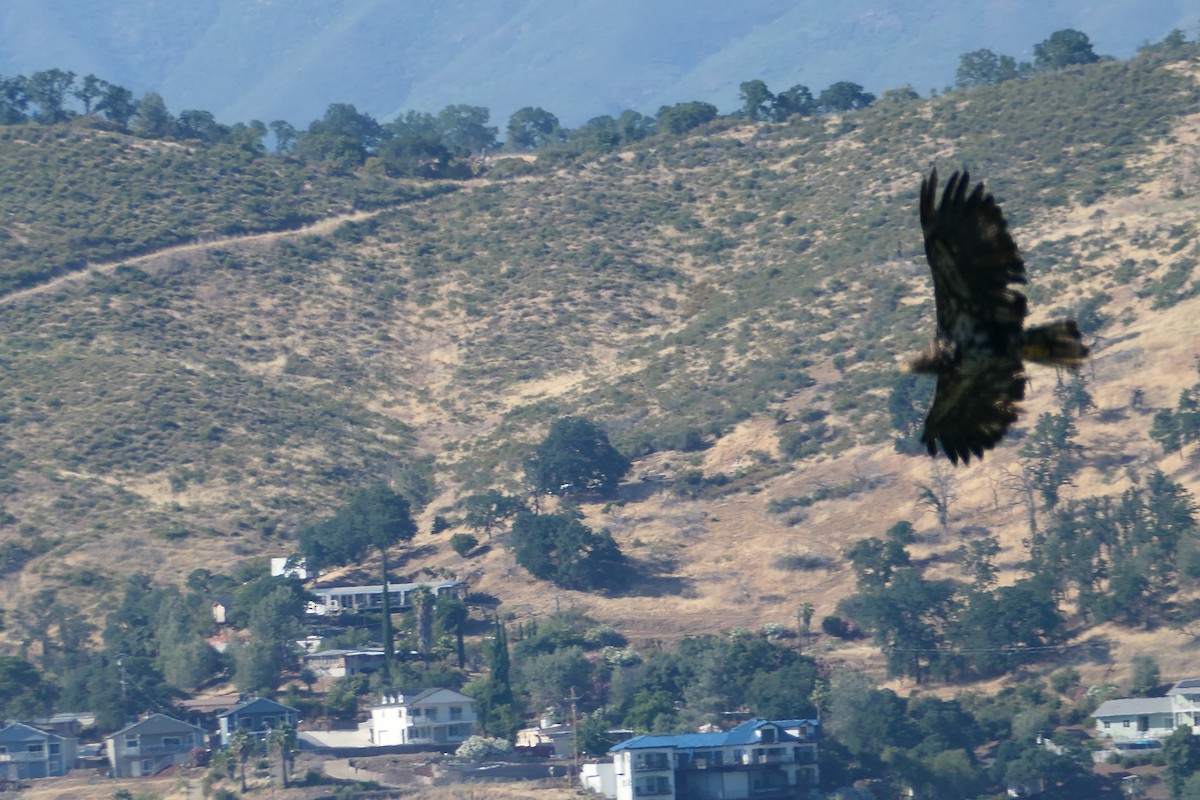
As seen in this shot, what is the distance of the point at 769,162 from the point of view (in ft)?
413

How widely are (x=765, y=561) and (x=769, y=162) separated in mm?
56538

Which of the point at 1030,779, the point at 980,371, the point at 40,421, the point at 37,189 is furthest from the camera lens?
the point at 37,189

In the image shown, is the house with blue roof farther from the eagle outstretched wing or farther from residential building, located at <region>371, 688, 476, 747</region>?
the eagle outstretched wing

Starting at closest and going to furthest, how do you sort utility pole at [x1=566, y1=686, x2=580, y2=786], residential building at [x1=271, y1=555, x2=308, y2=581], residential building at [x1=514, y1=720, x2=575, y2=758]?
utility pole at [x1=566, y1=686, x2=580, y2=786] → residential building at [x1=514, y1=720, x2=575, y2=758] → residential building at [x1=271, y1=555, x2=308, y2=581]

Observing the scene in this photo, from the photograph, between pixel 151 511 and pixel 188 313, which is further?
pixel 188 313

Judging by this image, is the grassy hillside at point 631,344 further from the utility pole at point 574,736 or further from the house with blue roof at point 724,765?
the house with blue roof at point 724,765

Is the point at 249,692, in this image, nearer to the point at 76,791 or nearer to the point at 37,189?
the point at 76,791

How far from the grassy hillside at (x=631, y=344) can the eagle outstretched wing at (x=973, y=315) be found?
62415 mm

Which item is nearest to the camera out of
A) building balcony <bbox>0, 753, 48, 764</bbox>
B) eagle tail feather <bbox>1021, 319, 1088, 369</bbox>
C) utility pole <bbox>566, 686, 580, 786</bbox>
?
eagle tail feather <bbox>1021, 319, 1088, 369</bbox>

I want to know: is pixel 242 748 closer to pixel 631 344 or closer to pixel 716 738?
pixel 716 738

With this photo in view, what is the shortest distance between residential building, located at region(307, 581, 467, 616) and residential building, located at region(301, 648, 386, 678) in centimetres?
399

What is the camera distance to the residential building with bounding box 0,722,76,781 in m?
62.8

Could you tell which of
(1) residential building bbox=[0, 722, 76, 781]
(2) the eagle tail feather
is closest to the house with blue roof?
(1) residential building bbox=[0, 722, 76, 781]

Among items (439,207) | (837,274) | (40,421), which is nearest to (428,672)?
(40,421)
